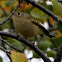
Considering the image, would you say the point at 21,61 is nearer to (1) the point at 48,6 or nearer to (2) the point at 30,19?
(1) the point at 48,6

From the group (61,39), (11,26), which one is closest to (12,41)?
(11,26)

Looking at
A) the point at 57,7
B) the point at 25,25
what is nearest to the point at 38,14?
the point at 57,7

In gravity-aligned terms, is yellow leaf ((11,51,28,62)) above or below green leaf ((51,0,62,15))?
below

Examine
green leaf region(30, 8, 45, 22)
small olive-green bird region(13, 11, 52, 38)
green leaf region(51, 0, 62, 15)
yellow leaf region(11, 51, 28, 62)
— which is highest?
green leaf region(51, 0, 62, 15)

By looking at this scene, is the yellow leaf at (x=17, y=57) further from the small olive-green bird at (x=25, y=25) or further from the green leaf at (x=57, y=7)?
the small olive-green bird at (x=25, y=25)

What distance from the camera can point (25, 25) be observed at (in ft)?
10.7

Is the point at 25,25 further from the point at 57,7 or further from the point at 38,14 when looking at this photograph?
the point at 57,7

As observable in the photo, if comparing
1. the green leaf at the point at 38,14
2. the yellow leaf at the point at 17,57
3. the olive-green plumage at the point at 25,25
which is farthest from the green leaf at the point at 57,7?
the olive-green plumage at the point at 25,25

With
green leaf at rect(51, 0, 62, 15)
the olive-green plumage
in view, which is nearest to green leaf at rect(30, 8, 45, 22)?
green leaf at rect(51, 0, 62, 15)

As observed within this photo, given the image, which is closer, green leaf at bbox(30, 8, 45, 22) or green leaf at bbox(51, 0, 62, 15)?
green leaf at bbox(51, 0, 62, 15)

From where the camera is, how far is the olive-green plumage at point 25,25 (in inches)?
125

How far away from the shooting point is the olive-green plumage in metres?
3.18

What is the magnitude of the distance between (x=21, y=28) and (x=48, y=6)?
0.52m

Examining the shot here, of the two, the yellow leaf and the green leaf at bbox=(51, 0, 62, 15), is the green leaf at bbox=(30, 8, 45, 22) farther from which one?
the yellow leaf
